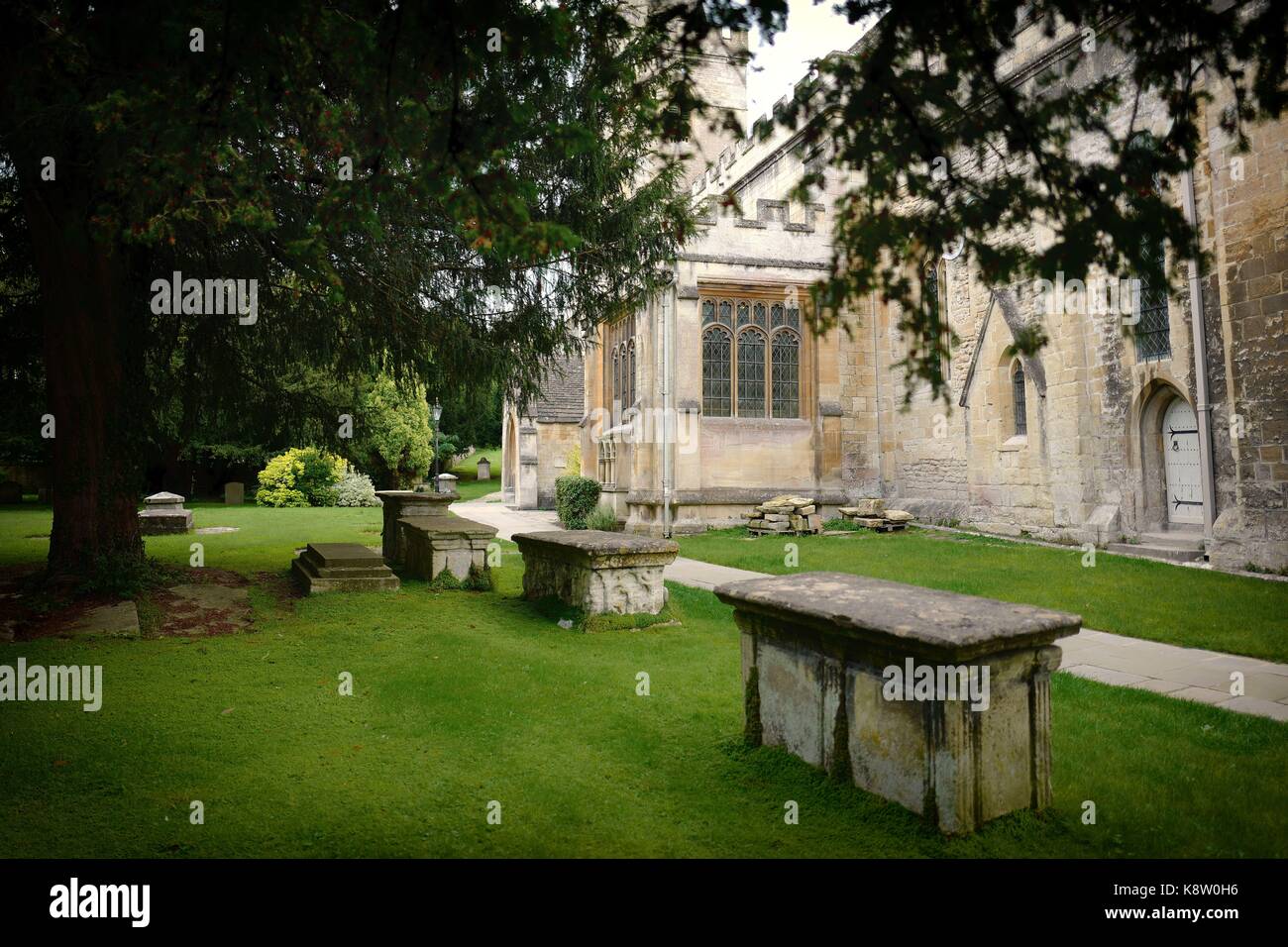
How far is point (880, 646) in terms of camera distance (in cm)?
332

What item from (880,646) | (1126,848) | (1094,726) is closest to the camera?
(1126,848)

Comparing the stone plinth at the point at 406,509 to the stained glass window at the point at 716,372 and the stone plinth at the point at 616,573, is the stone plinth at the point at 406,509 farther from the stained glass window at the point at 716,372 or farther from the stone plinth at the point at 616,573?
the stained glass window at the point at 716,372

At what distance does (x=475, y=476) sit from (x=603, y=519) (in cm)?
3900

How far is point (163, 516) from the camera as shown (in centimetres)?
1661

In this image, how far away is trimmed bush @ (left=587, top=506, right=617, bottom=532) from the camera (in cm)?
1884

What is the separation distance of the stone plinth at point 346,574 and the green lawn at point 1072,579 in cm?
541

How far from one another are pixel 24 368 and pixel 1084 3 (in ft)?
38.4

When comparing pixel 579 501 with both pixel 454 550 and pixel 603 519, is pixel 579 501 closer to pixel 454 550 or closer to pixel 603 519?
pixel 603 519

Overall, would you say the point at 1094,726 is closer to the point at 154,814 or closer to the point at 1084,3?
the point at 1084,3

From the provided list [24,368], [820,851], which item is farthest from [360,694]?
[24,368]

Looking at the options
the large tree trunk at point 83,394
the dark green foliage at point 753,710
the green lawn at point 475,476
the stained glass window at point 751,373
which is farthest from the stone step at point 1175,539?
the green lawn at point 475,476

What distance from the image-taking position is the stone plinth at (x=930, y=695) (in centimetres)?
313

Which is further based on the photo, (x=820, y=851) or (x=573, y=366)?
(x=573, y=366)

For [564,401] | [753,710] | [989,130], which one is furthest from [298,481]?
[989,130]
